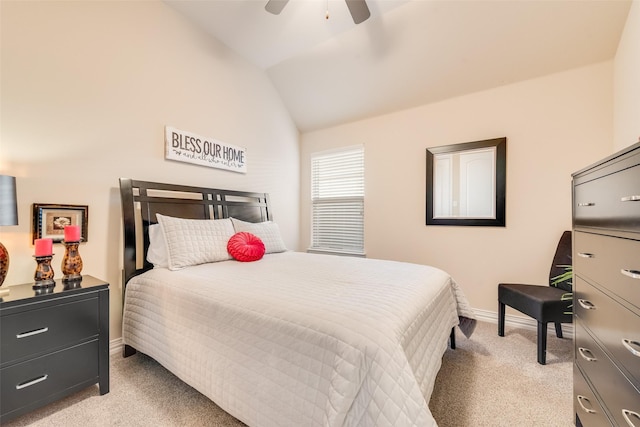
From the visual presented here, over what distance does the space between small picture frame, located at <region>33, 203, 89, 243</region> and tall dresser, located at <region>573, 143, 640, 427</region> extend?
2.93 metres

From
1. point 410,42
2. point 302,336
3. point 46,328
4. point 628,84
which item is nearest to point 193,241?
point 46,328

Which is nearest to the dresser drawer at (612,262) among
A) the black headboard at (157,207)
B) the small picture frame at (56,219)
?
the black headboard at (157,207)

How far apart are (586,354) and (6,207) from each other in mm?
2870

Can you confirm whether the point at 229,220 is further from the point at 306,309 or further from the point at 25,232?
the point at 306,309

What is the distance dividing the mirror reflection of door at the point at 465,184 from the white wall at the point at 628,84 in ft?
2.88

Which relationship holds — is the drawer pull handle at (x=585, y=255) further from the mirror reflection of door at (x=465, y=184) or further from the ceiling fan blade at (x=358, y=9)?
the ceiling fan blade at (x=358, y=9)

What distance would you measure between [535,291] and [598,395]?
1.33 m

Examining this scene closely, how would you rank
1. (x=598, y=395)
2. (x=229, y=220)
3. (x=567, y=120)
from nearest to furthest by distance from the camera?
(x=598, y=395) < (x=567, y=120) < (x=229, y=220)

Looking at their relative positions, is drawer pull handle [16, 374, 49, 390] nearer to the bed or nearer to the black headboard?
the bed

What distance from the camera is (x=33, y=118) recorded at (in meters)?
1.73

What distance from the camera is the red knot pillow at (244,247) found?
91.1 inches

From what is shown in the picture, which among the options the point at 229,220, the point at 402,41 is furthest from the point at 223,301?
the point at 402,41

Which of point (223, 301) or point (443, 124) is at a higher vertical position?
point (443, 124)

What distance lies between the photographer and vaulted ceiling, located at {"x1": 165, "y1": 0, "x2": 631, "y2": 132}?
218 centimetres
